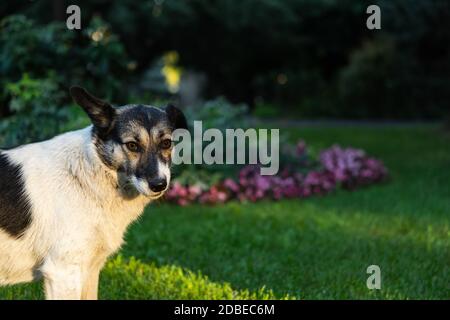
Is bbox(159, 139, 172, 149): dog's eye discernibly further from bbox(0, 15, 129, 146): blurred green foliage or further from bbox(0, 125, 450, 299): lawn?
bbox(0, 15, 129, 146): blurred green foliage

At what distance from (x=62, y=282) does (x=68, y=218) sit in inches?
17.6

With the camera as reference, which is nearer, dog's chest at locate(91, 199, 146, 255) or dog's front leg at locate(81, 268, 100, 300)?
dog's chest at locate(91, 199, 146, 255)

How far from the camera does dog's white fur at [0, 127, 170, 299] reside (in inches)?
178

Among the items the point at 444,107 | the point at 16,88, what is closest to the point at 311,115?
the point at 444,107

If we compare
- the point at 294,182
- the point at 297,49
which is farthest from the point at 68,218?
the point at 297,49

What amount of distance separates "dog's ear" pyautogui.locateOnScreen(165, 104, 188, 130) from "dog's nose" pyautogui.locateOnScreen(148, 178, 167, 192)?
63 cm

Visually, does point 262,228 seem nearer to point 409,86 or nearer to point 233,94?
point 409,86

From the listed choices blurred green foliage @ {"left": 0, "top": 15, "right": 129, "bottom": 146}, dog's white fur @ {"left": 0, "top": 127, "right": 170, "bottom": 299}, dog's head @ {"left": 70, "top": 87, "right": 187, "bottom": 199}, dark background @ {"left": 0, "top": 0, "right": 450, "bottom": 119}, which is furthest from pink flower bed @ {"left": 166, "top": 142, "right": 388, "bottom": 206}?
dark background @ {"left": 0, "top": 0, "right": 450, "bottom": 119}

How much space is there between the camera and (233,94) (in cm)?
3703

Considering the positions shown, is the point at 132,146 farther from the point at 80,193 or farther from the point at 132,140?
the point at 80,193

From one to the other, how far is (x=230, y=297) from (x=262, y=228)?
3.14 meters

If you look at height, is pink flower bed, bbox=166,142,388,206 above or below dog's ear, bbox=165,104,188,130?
below

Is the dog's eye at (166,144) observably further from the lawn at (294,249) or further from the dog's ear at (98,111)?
the lawn at (294,249)

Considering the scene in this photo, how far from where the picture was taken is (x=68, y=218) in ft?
15.1
